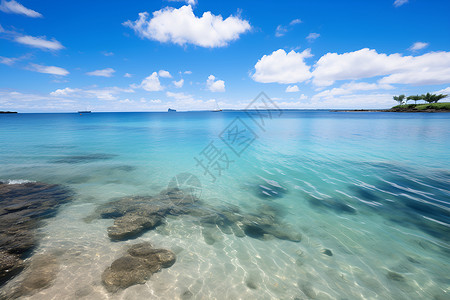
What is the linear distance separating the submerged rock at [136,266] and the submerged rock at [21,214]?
111 inches

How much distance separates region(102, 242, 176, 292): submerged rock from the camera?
5629mm

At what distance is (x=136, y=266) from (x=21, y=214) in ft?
24.6

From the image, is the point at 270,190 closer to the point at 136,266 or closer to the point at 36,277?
the point at 136,266

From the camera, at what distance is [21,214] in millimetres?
9039

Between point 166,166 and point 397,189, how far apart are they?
18639 millimetres

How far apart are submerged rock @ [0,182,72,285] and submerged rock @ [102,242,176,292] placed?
282cm

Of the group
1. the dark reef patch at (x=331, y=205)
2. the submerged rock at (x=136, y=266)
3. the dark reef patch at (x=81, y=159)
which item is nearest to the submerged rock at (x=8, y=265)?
the submerged rock at (x=136, y=266)

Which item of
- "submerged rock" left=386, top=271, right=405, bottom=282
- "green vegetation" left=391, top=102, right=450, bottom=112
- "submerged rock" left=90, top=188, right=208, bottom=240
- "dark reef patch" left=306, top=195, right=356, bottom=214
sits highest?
"green vegetation" left=391, top=102, right=450, bottom=112

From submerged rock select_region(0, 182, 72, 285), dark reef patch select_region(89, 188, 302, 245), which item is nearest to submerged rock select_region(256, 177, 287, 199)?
dark reef patch select_region(89, 188, 302, 245)

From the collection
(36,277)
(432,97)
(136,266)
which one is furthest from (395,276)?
(432,97)

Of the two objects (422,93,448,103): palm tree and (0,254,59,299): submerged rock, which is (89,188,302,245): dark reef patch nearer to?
(0,254,59,299): submerged rock

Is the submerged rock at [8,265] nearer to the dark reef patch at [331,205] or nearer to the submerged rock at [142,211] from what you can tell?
the submerged rock at [142,211]

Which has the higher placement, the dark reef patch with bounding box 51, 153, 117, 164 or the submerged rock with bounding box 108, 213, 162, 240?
the dark reef patch with bounding box 51, 153, 117, 164

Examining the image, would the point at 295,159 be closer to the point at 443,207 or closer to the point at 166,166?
the point at 443,207
